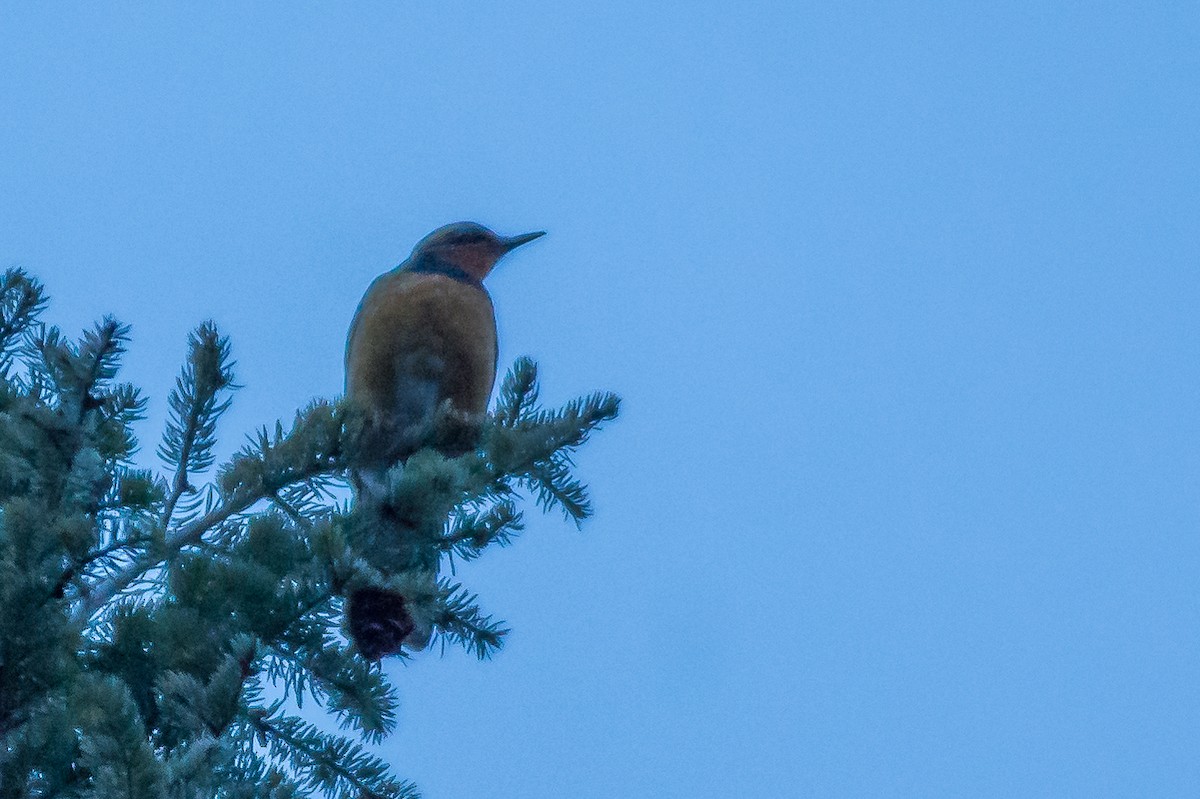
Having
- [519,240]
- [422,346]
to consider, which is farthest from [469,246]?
[422,346]

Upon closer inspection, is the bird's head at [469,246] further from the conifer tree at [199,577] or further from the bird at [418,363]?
the conifer tree at [199,577]

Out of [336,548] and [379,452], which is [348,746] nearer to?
[336,548]

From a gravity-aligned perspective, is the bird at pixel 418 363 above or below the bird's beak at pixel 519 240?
below

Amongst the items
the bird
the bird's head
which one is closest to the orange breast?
the bird

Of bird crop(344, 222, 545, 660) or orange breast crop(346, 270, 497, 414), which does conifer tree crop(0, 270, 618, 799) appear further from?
orange breast crop(346, 270, 497, 414)

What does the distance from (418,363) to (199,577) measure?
5.29 feet

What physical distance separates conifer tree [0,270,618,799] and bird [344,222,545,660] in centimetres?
33

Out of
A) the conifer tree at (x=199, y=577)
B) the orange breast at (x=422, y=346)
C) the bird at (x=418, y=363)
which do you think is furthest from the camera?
the orange breast at (x=422, y=346)

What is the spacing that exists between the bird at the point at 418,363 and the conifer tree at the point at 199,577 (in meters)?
0.33

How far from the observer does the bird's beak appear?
513 centimetres

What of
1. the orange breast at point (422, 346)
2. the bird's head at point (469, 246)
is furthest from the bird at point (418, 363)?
the bird's head at point (469, 246)

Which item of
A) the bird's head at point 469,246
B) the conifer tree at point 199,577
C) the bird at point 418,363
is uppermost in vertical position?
the bird's head at point 469,246

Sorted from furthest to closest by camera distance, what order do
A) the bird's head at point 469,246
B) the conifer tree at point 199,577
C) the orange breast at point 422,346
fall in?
the bird's head at point 469,246 → the orange breast at point 422,346 → the conifer tree at point 199,577

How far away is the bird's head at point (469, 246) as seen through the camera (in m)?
4.90
